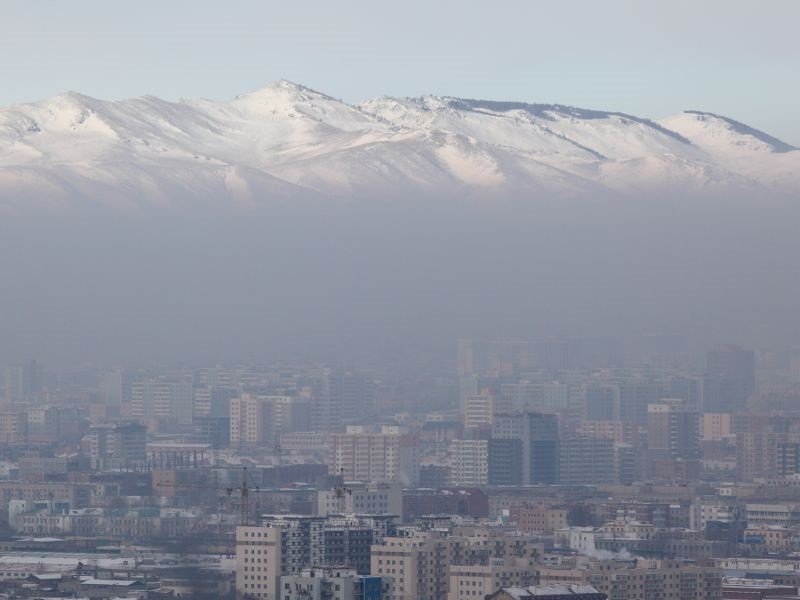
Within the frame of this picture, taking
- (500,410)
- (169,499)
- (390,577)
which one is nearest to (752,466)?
(500,410)

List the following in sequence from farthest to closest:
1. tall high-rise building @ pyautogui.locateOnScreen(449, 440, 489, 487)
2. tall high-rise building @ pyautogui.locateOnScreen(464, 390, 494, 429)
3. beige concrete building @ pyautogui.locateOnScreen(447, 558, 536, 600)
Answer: tall high-rise building @ pyautogui.locateOnScreen(464, 390, 494, 429) → tall high-rise building @ pyautogui.locateOnScreen(449, 440, 489, 487) → beige concrete building @ pyautogui.locateOnScreen(447, 558, 536, 600)

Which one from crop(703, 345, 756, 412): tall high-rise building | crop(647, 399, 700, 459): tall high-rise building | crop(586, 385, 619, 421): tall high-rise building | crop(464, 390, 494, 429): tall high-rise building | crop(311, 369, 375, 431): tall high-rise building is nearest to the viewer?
crop(647, 399, 700, 459): tall high-rise building

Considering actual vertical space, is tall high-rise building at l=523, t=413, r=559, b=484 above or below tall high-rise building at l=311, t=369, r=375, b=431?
below

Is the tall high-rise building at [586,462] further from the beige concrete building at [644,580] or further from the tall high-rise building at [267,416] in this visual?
the beige concrete building at [644,580]

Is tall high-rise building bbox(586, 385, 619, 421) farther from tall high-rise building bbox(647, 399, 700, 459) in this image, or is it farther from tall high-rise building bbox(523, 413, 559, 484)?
tall high-rise building bbox(523, 413, 559, 484)

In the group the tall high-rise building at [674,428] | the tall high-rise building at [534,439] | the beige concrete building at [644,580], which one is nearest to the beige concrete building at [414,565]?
the beige concrete building at [644,580]

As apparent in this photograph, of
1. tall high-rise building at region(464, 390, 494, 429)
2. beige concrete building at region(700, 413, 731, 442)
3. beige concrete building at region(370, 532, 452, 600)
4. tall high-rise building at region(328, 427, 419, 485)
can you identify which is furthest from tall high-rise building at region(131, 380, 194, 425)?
beige concrete building at region(370, 532, 452, 600)

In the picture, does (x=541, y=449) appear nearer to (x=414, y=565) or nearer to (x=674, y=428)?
(x=674, y=428)

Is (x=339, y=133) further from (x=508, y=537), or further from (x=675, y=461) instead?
(x=508, y=537)
